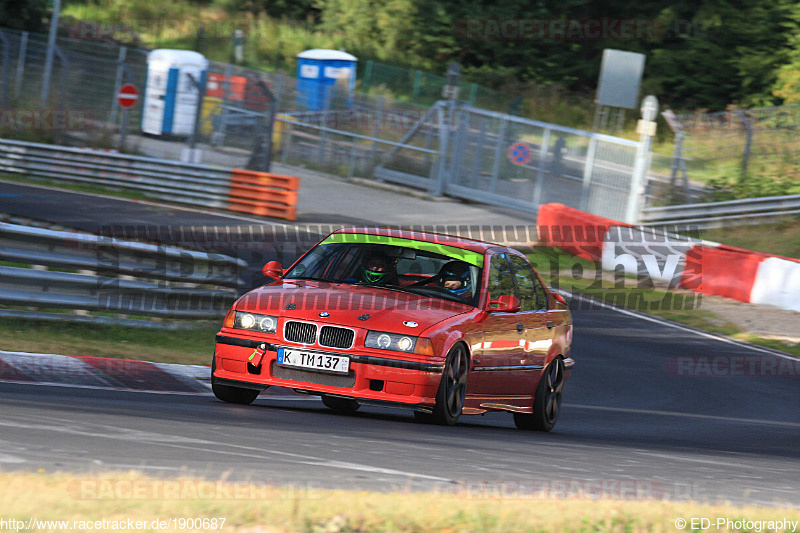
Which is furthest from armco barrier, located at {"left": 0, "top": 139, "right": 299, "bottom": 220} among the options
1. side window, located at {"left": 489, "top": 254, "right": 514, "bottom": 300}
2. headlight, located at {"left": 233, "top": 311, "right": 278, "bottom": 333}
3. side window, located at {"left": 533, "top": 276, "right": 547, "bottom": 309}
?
headlight, located at {"left": 233, "top": 311, "right": 278, "bottom": 333}

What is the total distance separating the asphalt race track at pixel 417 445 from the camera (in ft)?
16.6

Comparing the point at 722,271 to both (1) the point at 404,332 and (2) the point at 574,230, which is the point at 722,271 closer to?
(2) the point at 574,230

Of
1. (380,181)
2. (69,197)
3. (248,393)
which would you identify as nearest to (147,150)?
(380,181)

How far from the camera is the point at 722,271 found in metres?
19.5

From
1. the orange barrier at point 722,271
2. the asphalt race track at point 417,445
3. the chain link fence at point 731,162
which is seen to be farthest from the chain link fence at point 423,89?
the asphalt race track at point 417,445

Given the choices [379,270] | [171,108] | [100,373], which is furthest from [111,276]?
[171,108]

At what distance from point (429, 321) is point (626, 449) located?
5.39ft

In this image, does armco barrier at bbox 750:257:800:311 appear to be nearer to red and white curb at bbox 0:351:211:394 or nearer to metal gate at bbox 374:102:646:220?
metal gate at bbox 374:102:646:220

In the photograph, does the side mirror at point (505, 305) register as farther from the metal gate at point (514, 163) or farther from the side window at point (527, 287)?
the metal gate at point (514, 163)

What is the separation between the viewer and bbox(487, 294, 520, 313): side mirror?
8680 millimetres

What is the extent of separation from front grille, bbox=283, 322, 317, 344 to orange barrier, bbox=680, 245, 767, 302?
1255 cm

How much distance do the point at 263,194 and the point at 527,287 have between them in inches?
620

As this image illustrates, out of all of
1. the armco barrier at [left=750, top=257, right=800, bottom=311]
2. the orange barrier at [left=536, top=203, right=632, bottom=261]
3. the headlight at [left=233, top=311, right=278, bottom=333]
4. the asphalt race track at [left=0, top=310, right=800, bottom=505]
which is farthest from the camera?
the orange barrier at [left=536, top=203, right=632, bottom=261]

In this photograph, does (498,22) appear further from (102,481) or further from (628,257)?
(102,481)
